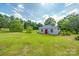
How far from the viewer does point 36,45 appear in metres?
3.11

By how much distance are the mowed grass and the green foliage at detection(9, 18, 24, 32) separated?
0.17ft

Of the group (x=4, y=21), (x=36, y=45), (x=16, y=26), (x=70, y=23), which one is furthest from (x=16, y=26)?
(x=70, y=23)

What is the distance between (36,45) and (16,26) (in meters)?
0.36

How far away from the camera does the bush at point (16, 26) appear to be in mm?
3150

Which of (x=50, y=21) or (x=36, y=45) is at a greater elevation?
A: (x=50, y=21)

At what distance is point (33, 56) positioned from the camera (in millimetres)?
3051

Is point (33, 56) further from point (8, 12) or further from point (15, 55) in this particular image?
point (8, 12)

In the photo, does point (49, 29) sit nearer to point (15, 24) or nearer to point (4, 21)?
point (15, 24)

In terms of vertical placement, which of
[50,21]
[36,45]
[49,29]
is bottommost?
[36,45]

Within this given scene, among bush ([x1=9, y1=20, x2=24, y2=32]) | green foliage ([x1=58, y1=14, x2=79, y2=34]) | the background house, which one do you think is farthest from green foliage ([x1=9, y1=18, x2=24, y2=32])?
green foliage ([x1=58, y1=14, x2=79, y2=34])

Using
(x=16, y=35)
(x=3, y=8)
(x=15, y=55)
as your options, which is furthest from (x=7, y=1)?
(x=15, y=55)

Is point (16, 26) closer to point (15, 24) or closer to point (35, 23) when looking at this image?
point (15, 24)

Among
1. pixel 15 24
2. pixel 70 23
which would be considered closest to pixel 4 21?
pixel 15 24

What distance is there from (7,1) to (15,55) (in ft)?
2.28
